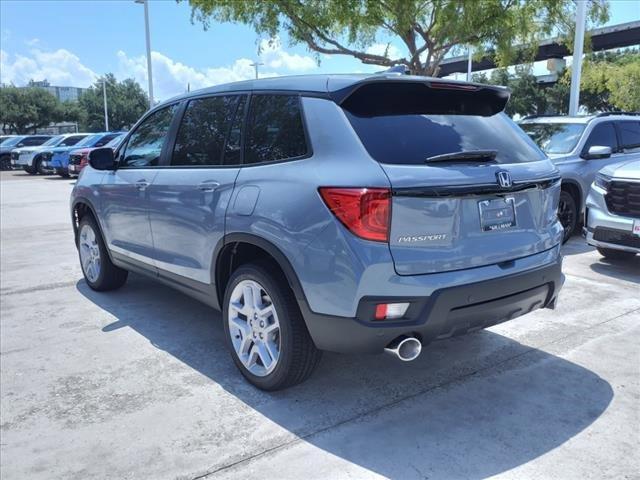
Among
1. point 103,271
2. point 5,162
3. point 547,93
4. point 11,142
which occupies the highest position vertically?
point 547,93

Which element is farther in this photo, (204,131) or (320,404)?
(204,131)

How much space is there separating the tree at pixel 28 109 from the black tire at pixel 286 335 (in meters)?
62.4

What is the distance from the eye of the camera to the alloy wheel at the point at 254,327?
3.38 m

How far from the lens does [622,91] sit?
23.2 m

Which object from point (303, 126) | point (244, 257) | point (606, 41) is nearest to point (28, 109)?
point (606, 41)

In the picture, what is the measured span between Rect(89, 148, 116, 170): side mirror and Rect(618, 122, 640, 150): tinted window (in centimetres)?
719

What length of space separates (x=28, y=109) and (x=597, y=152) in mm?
61742

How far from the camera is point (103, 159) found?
499 centimetres

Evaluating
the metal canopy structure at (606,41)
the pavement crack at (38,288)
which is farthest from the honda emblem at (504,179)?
the metal canopy structure at (606,41)

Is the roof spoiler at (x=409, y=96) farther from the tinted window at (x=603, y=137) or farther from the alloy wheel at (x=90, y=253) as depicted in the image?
the tinted window at (x=603, y=137)

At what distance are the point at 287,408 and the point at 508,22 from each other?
39.1 ft

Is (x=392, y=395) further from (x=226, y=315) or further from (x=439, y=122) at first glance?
(x=439, y=122)

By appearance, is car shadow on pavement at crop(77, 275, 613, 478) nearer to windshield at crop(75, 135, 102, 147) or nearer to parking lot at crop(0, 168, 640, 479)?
parking lot at crop(0, 168, 640, 479)

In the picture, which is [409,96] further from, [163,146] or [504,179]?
[163,146]
